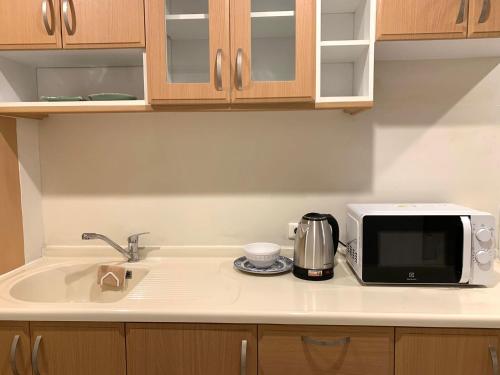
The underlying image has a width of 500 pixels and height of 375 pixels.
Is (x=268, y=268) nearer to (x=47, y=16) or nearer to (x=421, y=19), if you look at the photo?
(x=421, y=19)

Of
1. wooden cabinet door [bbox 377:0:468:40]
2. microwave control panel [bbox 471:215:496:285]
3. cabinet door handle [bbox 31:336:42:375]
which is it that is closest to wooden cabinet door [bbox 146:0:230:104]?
wooden cabinet door [bbox 377:0:468:40]

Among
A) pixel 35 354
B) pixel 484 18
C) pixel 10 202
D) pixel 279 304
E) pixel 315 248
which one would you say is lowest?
pixel 35 354

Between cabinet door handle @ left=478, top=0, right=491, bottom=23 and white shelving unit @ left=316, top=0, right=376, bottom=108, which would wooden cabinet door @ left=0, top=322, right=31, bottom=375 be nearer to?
white shelving unit @ left=316, top=0, right=376, bottom=108

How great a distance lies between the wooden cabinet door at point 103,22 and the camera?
140 centimetres

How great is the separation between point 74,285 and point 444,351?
156cm

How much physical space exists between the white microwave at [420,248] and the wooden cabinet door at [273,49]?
22.5 inches

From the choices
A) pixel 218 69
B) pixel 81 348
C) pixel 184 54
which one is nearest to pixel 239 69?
pixel 218 69

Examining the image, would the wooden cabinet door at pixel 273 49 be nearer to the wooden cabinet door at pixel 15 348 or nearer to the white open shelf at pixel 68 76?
the white open shelf at pixel 68 76

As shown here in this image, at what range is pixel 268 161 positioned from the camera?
70.3 inches

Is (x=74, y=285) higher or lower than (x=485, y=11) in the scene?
lower

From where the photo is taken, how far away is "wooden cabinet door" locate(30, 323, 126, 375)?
1.26 m

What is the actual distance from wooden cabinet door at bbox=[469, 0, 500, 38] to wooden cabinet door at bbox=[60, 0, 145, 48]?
3.94ft

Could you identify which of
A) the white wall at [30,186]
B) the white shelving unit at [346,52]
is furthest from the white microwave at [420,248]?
the white wall at [30,186]

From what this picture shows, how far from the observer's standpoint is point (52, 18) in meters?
1.41
